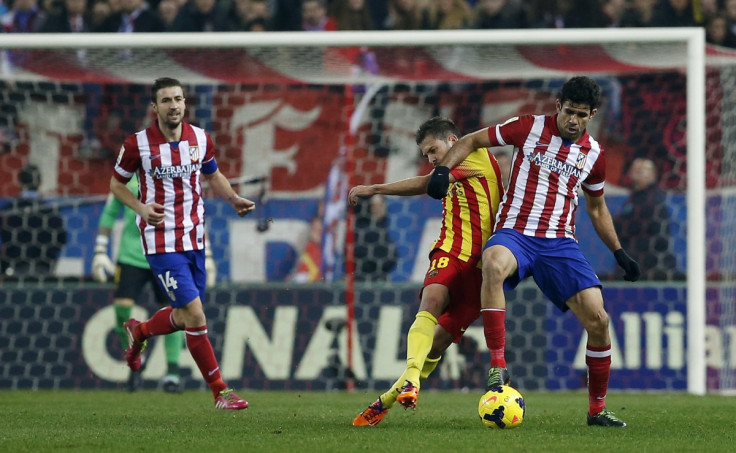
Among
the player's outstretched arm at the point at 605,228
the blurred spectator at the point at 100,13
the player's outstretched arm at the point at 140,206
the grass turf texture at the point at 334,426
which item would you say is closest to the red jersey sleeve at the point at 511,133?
the player's outstretched arm at the point at 605,228

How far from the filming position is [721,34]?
41.3 ft

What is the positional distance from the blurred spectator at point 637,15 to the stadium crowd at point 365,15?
0.04 feet

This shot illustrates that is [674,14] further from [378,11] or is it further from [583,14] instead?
[378,11]

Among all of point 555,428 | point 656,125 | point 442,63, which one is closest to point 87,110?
point 442,63

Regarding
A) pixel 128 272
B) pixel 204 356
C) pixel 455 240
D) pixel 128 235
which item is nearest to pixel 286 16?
pixel 128 235

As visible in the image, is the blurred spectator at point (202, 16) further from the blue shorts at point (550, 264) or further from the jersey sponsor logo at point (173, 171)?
the blue shorts at point (550, 264)

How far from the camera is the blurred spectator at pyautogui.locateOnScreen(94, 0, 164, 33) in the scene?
13289mm

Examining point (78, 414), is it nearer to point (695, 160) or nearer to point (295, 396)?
point (295, 396)

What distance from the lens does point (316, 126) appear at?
11.8 m

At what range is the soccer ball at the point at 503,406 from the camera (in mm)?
5828

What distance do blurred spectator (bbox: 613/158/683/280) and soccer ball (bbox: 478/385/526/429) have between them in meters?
5.41

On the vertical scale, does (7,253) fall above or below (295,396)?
above

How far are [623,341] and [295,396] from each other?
3.10m

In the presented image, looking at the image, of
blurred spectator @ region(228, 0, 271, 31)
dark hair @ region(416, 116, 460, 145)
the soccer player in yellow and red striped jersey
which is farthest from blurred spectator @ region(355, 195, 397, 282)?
dark hair @ region(416, 116, 460, 145)
